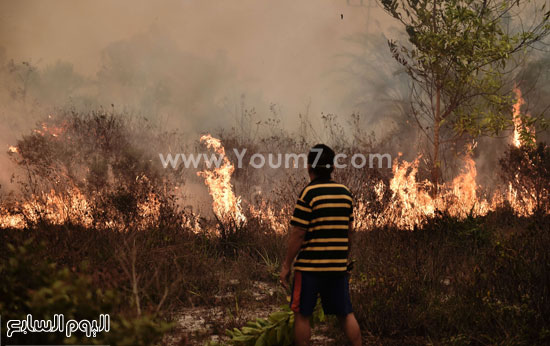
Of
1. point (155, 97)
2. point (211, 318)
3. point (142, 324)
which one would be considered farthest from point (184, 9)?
point (142, 324)

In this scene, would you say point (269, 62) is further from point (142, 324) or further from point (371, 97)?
point (142, 324)

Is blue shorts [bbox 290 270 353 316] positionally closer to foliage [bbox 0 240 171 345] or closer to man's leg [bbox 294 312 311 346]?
man's leg [bbox 294 312 311 346]

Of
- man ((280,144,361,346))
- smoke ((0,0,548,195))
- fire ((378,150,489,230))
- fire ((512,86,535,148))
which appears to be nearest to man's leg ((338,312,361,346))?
man ((280,144,361,346))

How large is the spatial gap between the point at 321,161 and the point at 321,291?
34.3 inches

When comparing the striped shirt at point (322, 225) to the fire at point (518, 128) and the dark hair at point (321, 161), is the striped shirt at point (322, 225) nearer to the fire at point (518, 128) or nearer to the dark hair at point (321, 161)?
the dark hair at point (321, 161)

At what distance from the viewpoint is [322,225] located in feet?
11.0

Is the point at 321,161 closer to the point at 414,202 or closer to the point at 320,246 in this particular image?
the point at 320,246

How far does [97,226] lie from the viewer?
284 inches

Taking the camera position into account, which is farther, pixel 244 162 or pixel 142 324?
pixel 244 162

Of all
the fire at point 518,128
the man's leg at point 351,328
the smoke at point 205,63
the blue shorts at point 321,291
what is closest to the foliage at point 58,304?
the blue shorts at point 321,291

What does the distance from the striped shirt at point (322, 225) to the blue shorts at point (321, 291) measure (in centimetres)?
6

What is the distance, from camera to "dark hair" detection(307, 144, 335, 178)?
3.40 metres

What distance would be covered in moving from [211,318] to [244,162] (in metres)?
7.73

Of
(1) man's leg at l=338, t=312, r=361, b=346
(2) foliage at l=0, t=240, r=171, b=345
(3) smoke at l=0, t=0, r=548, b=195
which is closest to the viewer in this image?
(2) foliage at l=0, t=240, r=171, b=345
